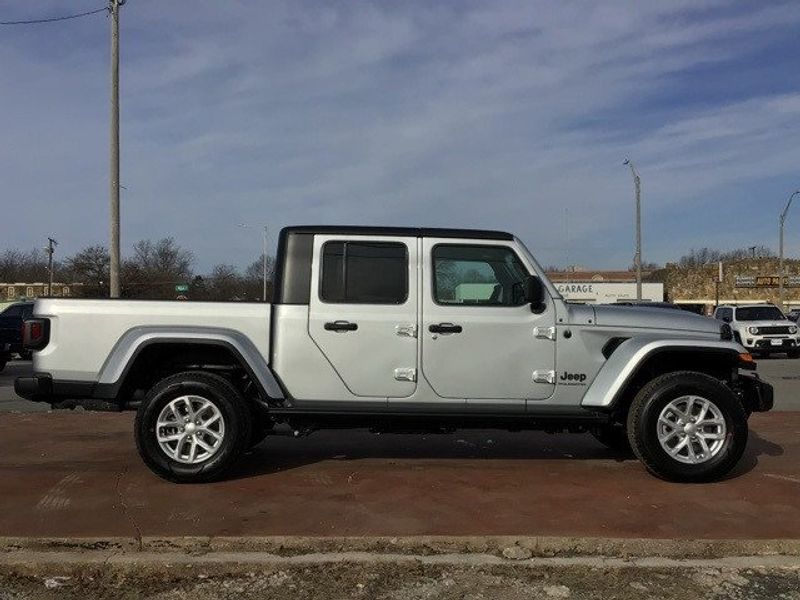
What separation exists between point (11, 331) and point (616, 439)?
1657 centimetres

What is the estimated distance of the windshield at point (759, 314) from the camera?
23.3 meters

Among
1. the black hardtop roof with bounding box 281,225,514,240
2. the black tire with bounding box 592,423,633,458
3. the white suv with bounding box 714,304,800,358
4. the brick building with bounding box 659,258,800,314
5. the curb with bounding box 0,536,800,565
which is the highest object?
the brick building with bounding box 659,258,800,314

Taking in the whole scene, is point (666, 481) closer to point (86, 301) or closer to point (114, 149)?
point (86, 301)

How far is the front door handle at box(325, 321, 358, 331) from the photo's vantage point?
19.1ft

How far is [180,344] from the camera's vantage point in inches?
229

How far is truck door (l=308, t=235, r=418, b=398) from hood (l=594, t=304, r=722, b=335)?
1.56 m

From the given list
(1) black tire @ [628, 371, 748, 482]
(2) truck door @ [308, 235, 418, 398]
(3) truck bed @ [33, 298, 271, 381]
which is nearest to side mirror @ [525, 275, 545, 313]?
(2) truck door @ [308, 235, 418, 398]

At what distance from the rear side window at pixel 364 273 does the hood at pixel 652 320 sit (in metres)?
1.64

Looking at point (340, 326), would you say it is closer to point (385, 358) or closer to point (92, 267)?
point (385, 358)

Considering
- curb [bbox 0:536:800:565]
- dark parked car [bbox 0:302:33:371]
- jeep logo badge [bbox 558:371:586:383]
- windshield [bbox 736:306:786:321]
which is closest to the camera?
curb [bbox 0:536:800:565]

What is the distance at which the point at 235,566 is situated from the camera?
410 centimetres

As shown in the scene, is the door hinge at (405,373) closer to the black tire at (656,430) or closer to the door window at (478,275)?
the door window at (478,275)

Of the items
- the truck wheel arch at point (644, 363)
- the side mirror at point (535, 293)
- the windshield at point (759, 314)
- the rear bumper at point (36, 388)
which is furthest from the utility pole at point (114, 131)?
the windshield at point (759, 314)

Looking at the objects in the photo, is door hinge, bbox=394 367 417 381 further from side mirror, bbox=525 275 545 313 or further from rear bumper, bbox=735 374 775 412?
rear bumper, bbox=735 374 775 412
